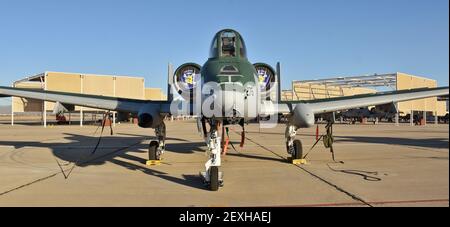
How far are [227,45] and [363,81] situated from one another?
177 feet

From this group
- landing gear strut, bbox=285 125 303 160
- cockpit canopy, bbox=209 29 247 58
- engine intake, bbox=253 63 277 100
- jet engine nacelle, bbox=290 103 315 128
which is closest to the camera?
cockpit canopy, bbox=209 29 247 58

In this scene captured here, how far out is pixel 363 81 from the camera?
59.9 meters

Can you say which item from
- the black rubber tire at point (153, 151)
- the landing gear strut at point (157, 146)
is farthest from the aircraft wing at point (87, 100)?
the black rubber tire at point (153, 151)

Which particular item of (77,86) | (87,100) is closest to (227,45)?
(87,100)

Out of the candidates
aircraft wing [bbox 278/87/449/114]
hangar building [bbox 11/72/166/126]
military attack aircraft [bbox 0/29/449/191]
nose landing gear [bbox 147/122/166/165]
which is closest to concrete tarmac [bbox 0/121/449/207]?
nose landing gear [bbox 147/122/166/165]

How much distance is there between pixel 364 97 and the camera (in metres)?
13.8

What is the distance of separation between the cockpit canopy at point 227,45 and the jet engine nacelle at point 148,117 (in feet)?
8.24

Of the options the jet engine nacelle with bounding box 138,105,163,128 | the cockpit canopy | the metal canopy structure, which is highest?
the metal canopy structure

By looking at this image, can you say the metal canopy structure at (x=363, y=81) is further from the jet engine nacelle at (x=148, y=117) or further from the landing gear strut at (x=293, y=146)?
the jet engine nacelle at (x=148, y=117)

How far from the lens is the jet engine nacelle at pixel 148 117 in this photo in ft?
37.2

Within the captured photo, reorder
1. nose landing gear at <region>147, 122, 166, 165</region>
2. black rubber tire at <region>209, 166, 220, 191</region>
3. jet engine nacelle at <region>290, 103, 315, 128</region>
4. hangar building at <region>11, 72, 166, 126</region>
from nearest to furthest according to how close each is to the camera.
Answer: black rubber tire at <region>209, 166, 220, 191</region>, jet engine nacelle at <region>290, 103, 315, 128</region>, nose landing gear at <region>147, 122, 166, 165</region>, hangar building at <region>11, 72, 166, 126</region>

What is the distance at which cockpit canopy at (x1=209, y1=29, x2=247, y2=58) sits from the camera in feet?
33.7

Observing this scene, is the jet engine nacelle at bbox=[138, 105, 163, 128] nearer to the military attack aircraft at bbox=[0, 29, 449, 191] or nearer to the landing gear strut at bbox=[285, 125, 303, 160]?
the military attack aircraft at bbox=[0, 29, 449, 191]
